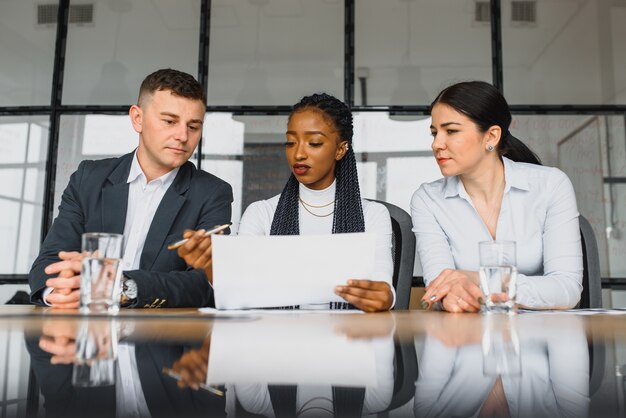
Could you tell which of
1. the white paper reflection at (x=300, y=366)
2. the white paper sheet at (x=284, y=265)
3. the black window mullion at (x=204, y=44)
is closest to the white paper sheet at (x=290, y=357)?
the white paper reflection at (x=300, y=366)

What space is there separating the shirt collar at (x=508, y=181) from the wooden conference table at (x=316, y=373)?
44.8 inches

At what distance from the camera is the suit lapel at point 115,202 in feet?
5.55

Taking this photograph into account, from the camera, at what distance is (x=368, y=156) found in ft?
11.8

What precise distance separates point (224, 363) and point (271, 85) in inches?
137

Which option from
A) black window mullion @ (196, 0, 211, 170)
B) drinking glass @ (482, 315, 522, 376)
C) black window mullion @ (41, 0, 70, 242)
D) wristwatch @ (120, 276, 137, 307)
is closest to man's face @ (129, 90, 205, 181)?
wristwatch @ (120, 276, 137, 307)

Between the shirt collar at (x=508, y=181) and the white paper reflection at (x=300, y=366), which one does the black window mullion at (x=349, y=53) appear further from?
the white paper reflection at (x=300, y=366)

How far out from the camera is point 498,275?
3.59 ft

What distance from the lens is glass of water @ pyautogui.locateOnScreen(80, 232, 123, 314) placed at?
3.19 ft

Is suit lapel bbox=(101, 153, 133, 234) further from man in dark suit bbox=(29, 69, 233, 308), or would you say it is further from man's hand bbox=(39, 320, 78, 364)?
man's hand bbox=(39, 320, 78, 364)

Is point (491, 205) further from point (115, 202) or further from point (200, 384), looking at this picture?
point (200, 384)

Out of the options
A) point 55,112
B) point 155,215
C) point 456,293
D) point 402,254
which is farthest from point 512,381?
point 55,112

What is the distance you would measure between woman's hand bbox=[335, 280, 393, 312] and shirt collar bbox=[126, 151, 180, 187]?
37.5 inches

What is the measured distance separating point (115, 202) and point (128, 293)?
54cm

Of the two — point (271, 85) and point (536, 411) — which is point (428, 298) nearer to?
point (536, 411)
